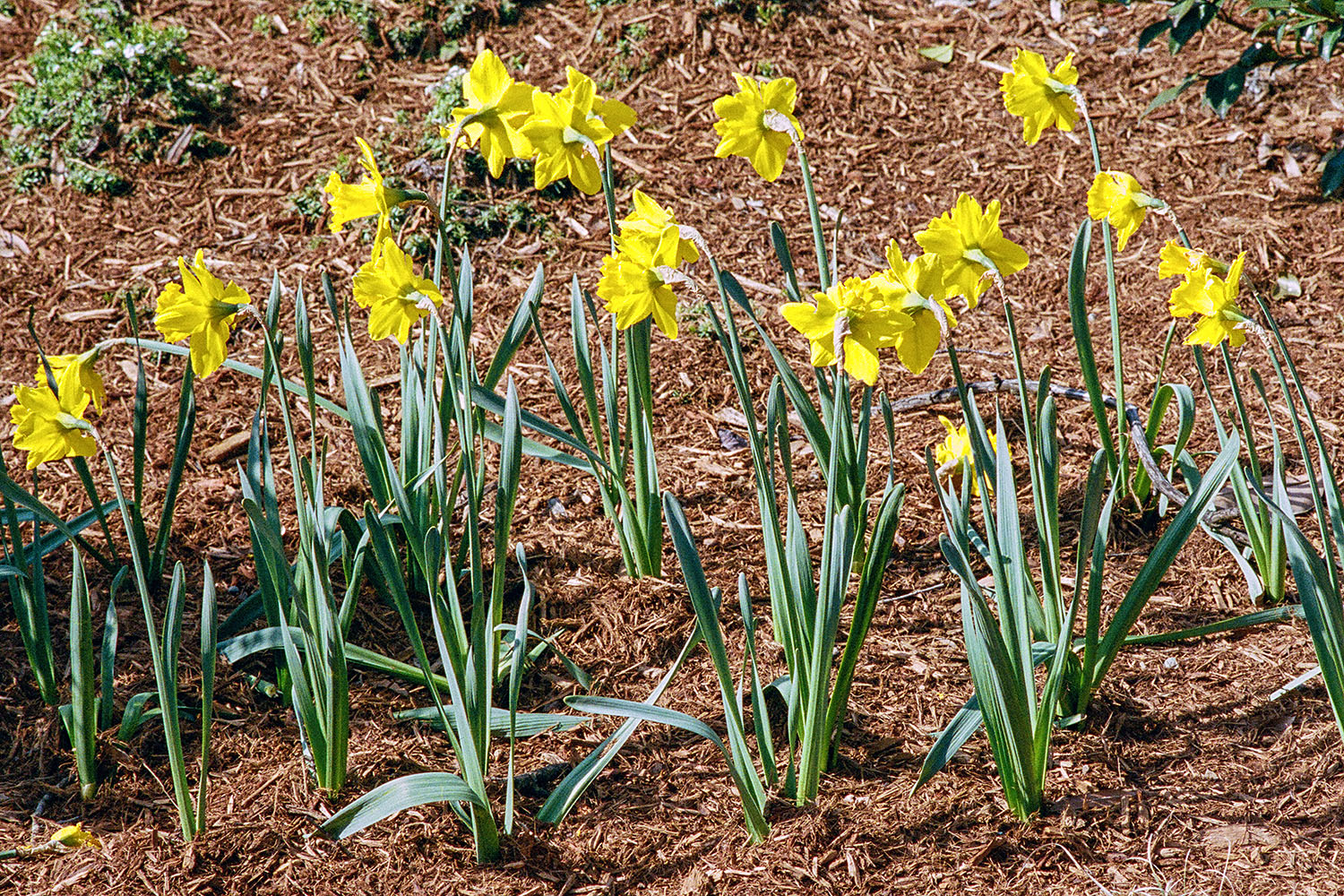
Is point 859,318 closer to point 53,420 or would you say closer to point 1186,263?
point 1186,263

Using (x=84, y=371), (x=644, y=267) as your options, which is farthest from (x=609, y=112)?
(x=84, y=371)

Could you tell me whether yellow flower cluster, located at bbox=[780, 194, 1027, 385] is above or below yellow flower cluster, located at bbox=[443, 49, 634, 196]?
below

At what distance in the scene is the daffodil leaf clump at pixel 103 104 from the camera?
12.3 ft

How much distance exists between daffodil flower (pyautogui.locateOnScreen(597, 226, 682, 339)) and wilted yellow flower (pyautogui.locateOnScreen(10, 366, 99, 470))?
2.77 ft

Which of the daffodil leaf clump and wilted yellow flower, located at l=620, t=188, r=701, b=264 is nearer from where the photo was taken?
wilted yellow flower, located at l=620, t=188, r=701, b=264

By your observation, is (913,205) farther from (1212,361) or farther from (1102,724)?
(1102,724)

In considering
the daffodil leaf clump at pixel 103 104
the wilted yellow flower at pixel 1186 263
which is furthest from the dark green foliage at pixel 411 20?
the wilted yellow flower at pixel 1186 263

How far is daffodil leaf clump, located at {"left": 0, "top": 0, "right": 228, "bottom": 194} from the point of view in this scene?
3.76 meters

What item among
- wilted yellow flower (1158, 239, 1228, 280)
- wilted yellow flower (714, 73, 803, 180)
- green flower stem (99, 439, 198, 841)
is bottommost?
green flower stem (99, 439, 198, 841)

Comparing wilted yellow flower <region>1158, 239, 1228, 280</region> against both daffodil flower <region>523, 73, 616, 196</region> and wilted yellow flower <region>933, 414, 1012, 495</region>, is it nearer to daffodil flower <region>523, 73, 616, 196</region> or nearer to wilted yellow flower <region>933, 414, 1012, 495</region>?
wilted yellow flower <region>933, 414, 1012, 495</region>

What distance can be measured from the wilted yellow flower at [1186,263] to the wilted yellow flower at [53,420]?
175 cm

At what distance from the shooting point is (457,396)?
1.73 metres

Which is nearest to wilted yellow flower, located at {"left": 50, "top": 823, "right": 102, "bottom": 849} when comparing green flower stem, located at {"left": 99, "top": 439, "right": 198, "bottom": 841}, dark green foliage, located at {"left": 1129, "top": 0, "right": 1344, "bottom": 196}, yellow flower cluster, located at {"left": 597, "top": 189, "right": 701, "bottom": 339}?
green flower stem, located at {"left": 99, "top": 439, "right": 198, "bottom": 841}

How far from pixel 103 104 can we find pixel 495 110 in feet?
9.04
